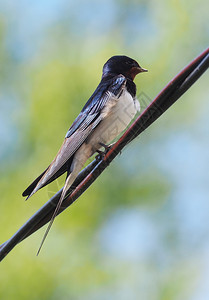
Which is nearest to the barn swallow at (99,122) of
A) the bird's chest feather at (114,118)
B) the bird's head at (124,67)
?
the bird's chest feather at (114,118)

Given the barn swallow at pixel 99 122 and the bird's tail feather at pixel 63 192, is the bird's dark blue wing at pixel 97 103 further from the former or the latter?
the bird's tail feather at pixel 63 192

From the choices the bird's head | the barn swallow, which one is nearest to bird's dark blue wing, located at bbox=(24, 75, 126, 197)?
the barn swallow

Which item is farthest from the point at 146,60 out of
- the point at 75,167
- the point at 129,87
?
the point at 75,167

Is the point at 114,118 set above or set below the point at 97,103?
below

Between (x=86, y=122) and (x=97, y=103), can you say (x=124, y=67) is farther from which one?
(x=86, y=122)

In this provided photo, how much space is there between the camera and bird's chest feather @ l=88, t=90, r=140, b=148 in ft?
9.00

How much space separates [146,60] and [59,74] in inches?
43.4

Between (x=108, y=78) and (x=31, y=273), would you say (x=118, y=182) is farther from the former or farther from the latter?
(x=108, y=78)

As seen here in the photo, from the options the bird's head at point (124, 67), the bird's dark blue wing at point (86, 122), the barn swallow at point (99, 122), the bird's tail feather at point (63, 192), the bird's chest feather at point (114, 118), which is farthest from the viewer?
the bird's head at point (124, 67)

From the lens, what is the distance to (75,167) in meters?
2.51

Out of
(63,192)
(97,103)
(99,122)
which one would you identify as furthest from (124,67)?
(63,192)

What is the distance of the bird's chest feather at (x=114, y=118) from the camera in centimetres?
274

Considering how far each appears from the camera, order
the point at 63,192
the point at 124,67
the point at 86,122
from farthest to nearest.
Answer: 1. the point at 124,67
2. the point at 86,122
3. the point at 63,192

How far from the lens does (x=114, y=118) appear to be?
9.17ft
